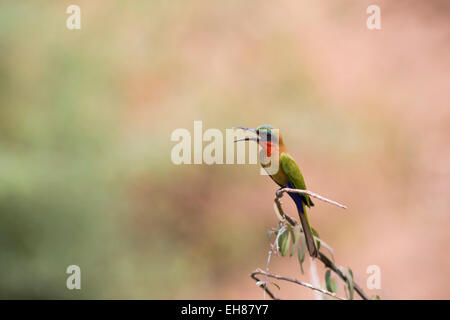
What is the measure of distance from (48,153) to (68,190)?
0.20m

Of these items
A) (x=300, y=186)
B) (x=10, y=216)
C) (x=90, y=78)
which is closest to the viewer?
(x=300, y=186)

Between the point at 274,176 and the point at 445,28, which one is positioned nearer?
the point at 274,176

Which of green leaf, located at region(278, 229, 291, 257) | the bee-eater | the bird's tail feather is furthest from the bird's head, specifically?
green leaf, located at region(278, 229, 291, 257)

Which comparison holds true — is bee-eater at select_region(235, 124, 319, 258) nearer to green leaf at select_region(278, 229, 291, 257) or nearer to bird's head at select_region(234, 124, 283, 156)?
bird's head at select_region(234, 124, 283, 156)

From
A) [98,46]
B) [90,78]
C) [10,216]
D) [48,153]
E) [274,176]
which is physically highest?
[98,46]

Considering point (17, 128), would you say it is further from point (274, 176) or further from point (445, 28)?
point (445, 28)

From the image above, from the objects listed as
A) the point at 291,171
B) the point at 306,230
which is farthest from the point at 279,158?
the point at 306,230

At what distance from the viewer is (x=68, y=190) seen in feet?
7.50

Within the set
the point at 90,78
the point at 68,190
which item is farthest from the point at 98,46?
the point at 68,190

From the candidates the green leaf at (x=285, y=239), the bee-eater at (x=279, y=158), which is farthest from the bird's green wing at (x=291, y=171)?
the green leaf at (x=285, y=239)

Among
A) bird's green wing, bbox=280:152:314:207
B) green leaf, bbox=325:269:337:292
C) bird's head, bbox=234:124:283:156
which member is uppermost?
bird's head, bbox=234:124:283:156

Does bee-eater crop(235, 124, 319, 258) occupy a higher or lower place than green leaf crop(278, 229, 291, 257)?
higher

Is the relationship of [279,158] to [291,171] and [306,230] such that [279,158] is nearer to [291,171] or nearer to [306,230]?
[291,171]
